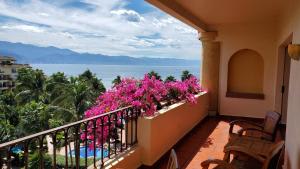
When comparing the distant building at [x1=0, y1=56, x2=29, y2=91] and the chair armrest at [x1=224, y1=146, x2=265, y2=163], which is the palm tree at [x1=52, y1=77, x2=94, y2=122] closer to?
the chair armrest at [x1=224, y1=146, x2=265, y2=163]

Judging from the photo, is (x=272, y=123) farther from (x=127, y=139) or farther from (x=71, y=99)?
(x=71, y=99)

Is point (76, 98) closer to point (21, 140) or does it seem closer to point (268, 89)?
point (268, 89)

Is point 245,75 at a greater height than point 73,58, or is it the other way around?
point 73,58

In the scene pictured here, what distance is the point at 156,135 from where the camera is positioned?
3.41m

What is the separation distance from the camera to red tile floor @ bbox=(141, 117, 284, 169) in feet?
11.7

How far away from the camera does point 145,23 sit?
7138 centimetres

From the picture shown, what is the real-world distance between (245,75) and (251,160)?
181 inches

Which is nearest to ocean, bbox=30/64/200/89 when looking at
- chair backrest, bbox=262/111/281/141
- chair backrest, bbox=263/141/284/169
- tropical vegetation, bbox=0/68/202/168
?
tropical vegetation, bbox=0/68/202/168

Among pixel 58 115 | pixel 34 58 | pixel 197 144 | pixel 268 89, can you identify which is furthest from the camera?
pixel 34 58

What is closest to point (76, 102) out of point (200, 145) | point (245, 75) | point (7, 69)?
point (245, 75)

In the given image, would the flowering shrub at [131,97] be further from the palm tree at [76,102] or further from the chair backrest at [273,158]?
the palm tree at [76,102]

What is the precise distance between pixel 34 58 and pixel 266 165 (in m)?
123

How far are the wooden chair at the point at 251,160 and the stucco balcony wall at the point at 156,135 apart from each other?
1.05 meters

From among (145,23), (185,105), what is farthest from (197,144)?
(145,23)
